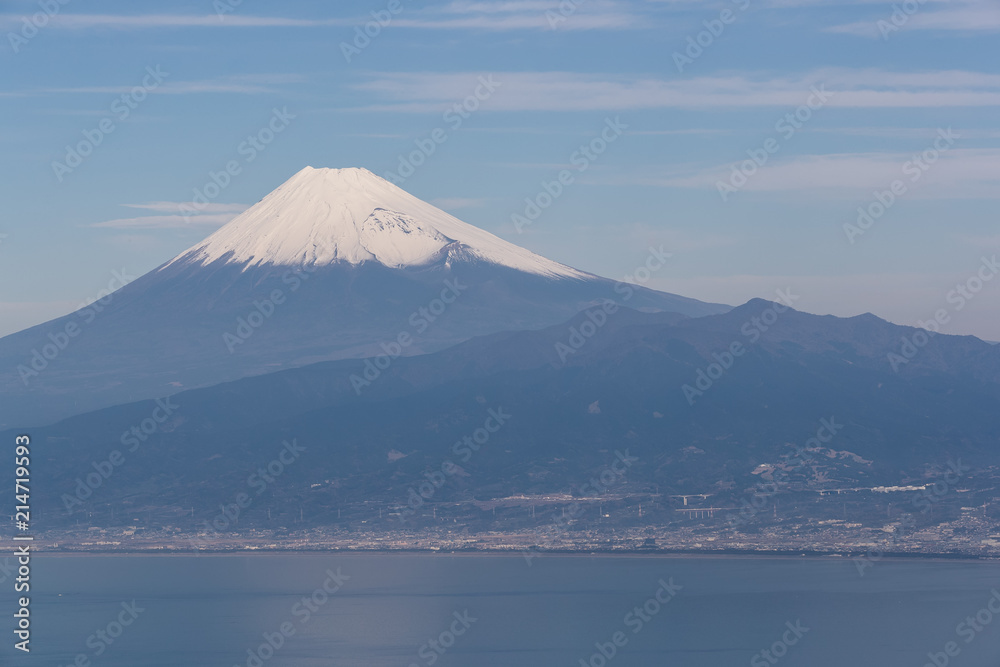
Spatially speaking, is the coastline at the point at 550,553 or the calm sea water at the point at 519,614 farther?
the coastline at the point at 550,553

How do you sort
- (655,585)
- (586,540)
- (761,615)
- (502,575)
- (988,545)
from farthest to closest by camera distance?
(586,540) < (988,545) < (502,575) < (655,585) < (761,615)

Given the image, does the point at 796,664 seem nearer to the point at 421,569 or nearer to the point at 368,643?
the point at 368,643

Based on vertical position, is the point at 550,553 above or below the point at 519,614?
below

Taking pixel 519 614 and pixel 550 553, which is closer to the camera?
pixel 519 614

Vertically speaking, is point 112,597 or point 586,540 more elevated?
point 112,597

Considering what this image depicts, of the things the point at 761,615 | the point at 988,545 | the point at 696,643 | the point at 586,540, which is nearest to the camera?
the point at 696,643

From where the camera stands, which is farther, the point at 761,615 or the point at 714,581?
the point at 714,581

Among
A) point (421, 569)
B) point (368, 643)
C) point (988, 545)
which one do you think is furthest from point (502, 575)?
point (988, 545)

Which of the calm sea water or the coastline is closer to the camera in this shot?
the calm sea water
